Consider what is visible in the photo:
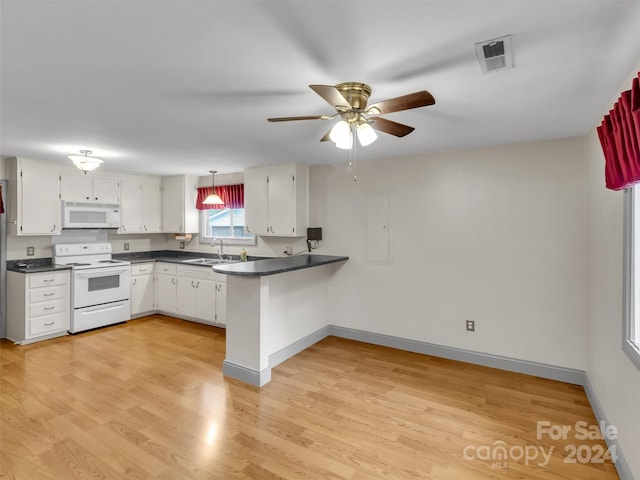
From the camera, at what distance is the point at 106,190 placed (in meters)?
4.94

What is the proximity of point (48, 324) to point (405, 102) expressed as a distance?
4.87 metres

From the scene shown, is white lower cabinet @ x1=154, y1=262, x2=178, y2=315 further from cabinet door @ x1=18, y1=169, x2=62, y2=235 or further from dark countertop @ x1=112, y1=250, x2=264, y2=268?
cabinet door @ x1=18, y1=169, x2=62, y2=235

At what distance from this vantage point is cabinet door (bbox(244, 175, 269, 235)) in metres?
4.54

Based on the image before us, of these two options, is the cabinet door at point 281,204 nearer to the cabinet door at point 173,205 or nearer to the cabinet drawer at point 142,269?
the cabinet door at point 173,205

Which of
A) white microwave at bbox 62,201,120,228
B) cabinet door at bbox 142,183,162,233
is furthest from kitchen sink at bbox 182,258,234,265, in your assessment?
white microwave at bbox 62,201,120,228

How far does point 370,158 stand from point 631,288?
2.80m

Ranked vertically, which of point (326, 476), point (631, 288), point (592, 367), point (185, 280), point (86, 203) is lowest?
point (326, 476)

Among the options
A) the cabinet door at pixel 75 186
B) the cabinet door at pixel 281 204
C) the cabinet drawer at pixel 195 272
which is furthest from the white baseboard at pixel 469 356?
the cabinet door at pixel 75 186

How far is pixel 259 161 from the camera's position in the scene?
4.21 metres

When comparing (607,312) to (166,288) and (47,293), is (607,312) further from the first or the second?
(47,293)

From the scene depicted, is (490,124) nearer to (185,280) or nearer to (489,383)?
(489,383)

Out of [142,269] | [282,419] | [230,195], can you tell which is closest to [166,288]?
[142,269]

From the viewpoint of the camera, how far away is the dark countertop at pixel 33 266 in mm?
4074

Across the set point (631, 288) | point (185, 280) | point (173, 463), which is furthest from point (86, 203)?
point (631, 288)
